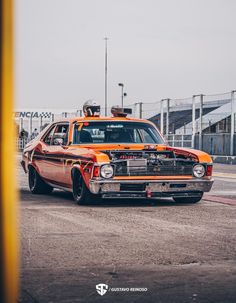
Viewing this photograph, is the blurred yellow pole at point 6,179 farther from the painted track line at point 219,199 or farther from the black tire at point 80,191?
the painted track line at point 219,199

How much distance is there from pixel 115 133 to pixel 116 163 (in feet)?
5.44

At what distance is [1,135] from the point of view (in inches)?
27.3

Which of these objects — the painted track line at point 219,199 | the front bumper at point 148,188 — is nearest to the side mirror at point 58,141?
the front bumper at point 148,188

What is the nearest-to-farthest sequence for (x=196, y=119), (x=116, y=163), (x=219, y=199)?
1. (x=116, y=163)
2. (x=219, y=199)
3. (x=196, y=119)

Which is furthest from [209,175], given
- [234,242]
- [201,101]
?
[201,101]

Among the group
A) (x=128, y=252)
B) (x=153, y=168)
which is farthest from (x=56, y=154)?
(x=128, y=252)

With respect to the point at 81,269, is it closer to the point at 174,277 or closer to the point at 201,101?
the point at 174,277

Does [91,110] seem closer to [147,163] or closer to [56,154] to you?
[56,154]

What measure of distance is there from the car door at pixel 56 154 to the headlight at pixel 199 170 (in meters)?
2.28

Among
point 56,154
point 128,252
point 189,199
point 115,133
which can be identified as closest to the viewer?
point 128,252

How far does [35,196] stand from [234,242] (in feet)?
20.2

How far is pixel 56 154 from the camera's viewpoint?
37.8 ft

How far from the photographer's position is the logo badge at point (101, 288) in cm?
418

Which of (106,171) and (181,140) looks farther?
(181,140)
